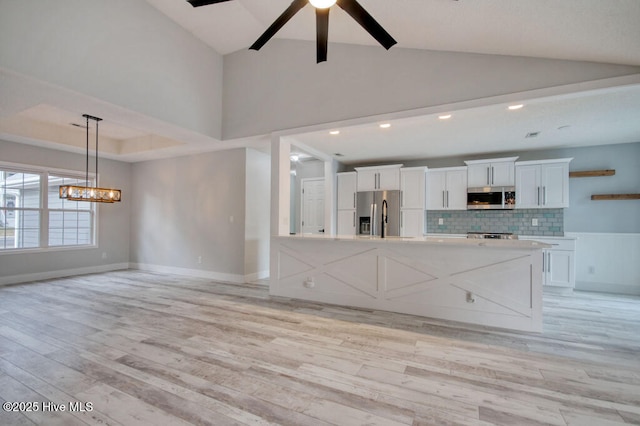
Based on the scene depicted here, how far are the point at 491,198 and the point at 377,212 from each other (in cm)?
222

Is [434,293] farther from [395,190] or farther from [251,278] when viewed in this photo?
[251,278]

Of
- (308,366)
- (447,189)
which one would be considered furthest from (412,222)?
(308,366)

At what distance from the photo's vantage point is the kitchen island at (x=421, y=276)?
9.76 ft

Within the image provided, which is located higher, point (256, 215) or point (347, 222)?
point (256, 215)

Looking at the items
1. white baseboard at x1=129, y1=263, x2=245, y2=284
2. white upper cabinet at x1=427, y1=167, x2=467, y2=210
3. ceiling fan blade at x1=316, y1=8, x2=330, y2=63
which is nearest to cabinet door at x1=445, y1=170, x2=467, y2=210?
white upper cabinet at x1=427, y1=167, x2=467, y2=210

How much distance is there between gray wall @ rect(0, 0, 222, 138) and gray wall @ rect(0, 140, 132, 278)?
357 cm

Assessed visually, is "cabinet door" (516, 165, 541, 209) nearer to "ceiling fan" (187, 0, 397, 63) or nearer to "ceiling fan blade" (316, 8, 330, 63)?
"ceiling fan" (187, 0, 397, 63)

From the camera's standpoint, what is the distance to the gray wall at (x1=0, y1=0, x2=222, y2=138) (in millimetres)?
2735

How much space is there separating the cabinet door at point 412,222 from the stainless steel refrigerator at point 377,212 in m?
0.11

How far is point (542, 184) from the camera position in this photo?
505 centimetres

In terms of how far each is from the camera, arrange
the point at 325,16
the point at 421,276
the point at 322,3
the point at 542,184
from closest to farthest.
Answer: the point at 322,3
the point at 325,16
the point at 421,276
the point at 542,184

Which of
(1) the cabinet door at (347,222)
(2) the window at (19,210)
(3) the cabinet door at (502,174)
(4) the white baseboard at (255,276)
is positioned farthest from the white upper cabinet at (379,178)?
(2) the window at (19,210)

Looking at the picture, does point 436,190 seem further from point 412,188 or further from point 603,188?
point 603,188

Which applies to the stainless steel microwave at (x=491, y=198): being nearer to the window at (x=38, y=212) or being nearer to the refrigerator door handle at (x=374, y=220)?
the refrigerator door handle at (x=374, y=220)
